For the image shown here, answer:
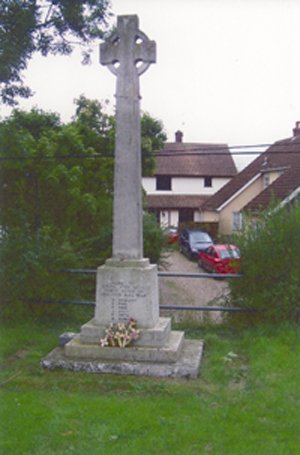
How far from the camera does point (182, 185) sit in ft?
144

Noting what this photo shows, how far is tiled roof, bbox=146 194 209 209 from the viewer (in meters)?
42.4

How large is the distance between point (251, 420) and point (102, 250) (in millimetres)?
9131

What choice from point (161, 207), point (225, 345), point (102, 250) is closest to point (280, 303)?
point (225, 345)

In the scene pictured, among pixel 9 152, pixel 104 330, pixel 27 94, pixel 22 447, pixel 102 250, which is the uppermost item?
pixel 27 94

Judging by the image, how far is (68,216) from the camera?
14.5 metres

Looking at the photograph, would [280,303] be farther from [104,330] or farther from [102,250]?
[102,250]

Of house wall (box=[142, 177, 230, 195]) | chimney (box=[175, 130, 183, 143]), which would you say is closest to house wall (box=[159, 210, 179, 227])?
house wall (box=[142, 177, 230, 195])

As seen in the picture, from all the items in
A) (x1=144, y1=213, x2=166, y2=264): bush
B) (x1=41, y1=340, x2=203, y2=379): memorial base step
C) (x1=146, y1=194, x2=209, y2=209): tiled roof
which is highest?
(x1=146, y1=194, x2=209, y2=209): tiled roof

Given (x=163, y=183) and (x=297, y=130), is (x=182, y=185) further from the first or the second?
(x=297, y=130)

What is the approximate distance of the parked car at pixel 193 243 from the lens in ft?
94.2

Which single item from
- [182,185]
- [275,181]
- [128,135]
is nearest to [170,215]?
[182,185]

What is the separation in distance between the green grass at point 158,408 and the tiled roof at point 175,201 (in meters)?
35.2

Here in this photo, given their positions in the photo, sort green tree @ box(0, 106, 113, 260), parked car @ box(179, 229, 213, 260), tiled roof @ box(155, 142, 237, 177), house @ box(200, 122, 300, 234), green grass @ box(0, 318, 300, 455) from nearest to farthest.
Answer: green grass @ box(0, 318, 300, 455) < green tree @ box(0, 106, 113, 260) < parked car @ box(179, 229, 213, 260) < house @ box(200, 122, 300, 234) < tiled roof @ box(155, 142, 237, 177)

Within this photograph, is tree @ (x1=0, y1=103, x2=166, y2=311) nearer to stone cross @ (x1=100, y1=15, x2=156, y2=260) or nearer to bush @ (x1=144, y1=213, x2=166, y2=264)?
bush @ (x1=144, y1=213, x2=166, y2=264)
